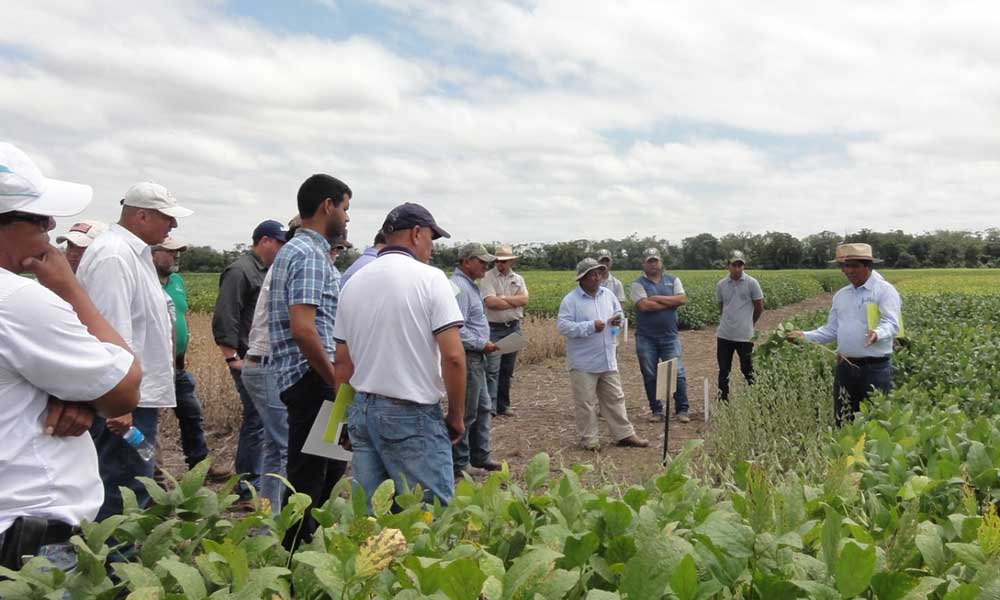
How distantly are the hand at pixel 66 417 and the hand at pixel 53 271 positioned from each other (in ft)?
1.14

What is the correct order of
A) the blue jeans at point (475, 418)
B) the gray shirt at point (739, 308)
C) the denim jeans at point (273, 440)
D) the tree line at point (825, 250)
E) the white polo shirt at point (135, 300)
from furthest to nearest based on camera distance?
the tree line at point (825, 250), the gray shirt at point (739, 308), the blue jeans at point (475, 418), the denim jeans at point (273, 440), the white polo shirt at point (135, 300)

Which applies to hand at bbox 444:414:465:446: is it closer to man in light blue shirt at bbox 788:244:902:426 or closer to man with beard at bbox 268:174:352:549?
man with beard at bbox 268:174:352:549

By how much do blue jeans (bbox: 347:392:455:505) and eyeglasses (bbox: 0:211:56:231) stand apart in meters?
1.80

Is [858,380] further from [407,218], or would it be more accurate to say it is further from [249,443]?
[249,443]

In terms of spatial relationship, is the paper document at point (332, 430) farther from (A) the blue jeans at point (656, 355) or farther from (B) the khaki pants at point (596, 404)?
(A) the blue jeans at point (656, 355)

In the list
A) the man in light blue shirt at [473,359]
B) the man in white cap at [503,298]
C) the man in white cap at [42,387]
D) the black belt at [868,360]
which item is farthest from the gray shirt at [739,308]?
the man in white cap at [42,387]

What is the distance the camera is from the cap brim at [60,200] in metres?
1.76

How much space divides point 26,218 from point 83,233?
3.96 meters

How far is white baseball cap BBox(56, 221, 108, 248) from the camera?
5129 mm

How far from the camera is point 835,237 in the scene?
79000mm

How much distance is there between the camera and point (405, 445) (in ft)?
11.1

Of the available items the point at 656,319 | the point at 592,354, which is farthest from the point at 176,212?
the point at 656,319

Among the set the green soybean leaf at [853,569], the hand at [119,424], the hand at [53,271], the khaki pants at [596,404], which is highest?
the hand at [53,271]

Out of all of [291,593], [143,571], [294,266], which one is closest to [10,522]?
[143,571]
